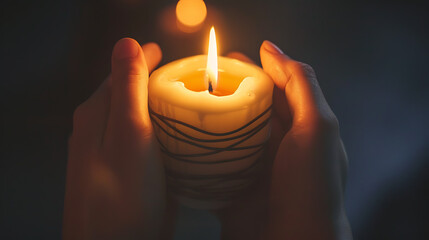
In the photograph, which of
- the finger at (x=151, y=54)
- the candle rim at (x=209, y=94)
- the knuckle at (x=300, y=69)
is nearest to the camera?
the candle rim at (x=209, y=94)

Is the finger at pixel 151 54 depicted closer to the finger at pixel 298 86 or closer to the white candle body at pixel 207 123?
the white candle body at pixel 207 123

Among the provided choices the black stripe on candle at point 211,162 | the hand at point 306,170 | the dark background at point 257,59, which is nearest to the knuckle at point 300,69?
the hand at point 306,170

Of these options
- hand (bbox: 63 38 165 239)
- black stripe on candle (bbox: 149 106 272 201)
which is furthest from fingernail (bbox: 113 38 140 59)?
black stripe on candle (bbox: 149 106 272 201)

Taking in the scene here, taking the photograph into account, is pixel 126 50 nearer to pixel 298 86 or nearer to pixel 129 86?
pixel 129 86

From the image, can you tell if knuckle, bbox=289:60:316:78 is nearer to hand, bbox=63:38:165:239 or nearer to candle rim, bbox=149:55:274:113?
candle rim, bbox=149:55:274:113

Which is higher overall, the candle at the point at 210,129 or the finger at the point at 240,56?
the finger at the point at 240,56

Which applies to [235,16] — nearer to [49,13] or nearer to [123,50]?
[123,50]

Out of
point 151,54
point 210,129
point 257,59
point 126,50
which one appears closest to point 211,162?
point 210,129
